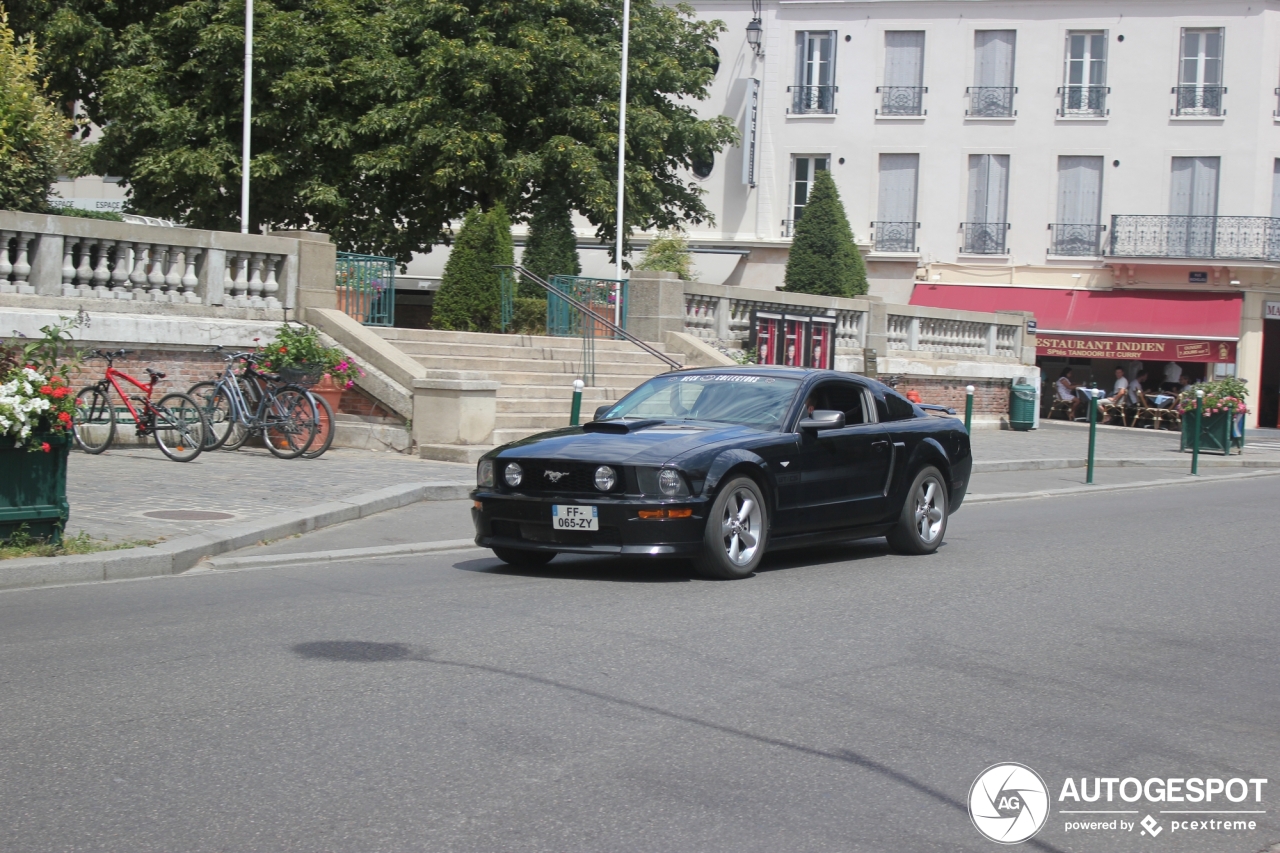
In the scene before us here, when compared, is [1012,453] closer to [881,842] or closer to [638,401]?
[638,401]

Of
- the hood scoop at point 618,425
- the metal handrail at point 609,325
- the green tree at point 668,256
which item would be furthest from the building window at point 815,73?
the hood scoop at point 618,425

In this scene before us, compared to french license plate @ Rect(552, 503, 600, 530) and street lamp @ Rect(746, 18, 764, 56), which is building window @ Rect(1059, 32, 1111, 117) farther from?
french license plate @ Rect(552, 503, 600, 530)

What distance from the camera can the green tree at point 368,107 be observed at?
27.5m

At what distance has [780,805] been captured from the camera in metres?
4.81

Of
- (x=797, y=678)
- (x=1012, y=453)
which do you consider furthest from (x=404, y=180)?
(x=797, y=678)

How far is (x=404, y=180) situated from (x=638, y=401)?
2013 centimetres

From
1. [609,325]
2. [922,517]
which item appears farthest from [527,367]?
[922,517]

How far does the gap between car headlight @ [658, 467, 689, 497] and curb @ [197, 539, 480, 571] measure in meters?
2.55

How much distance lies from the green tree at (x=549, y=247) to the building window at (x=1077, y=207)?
1773 cm

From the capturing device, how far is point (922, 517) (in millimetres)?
11461

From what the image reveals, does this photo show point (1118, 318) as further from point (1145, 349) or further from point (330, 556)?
point (330, 556)

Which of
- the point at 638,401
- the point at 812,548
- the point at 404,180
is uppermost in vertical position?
the point at 404,180

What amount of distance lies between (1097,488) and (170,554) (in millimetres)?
14245

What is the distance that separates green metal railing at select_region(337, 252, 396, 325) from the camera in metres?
20.5
